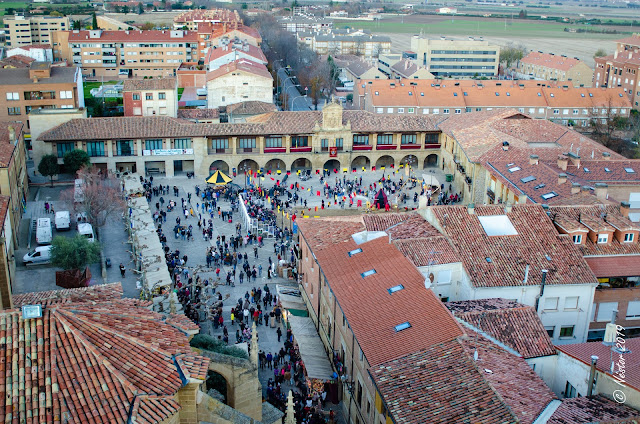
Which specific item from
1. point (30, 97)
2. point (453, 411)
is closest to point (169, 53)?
point (30, 97)

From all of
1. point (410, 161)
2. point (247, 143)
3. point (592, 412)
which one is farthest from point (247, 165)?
point (592, 412)

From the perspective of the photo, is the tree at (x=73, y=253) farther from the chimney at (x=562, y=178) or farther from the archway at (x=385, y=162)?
the archway at (x=385, y=162)

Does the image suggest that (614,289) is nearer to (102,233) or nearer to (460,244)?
(460,244)

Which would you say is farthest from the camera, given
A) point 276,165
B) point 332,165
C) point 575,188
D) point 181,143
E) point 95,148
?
point 332,165

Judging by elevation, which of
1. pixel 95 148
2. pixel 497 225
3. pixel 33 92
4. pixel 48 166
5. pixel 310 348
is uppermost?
pixel 33 92

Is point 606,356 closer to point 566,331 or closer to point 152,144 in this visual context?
point 566,331

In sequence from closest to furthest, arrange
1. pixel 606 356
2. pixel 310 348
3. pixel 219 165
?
pixel 606 356
pixel 310 348
pixel 219 165

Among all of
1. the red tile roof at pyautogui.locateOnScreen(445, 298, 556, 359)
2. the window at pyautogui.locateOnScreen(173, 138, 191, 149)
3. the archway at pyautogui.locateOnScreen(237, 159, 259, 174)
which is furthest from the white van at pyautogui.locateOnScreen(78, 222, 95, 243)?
the red tile roof at pyautogui.locateOnScreen(445, 298, 556, 359)
